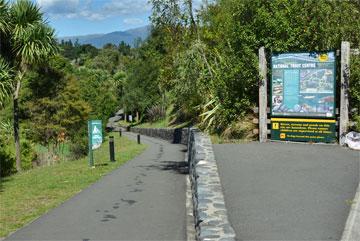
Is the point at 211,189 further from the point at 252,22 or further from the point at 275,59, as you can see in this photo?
the point at 252,22

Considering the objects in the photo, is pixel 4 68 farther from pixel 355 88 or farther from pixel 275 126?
pixel 355 88

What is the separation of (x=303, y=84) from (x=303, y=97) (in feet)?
1.22

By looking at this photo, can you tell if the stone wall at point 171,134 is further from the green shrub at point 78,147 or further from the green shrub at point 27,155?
the green shrub at point 27,155

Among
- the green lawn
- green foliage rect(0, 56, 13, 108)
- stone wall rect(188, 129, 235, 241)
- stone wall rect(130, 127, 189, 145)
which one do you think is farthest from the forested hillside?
stone wall rect(188, 129, 235, 241)

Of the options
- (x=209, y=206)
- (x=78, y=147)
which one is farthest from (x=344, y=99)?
(x=78, y=147)

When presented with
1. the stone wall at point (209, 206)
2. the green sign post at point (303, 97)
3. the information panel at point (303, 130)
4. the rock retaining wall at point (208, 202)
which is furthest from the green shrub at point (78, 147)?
the stone wall at point (209, 206)

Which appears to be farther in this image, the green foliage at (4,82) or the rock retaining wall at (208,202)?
the green foliage at (4,82)

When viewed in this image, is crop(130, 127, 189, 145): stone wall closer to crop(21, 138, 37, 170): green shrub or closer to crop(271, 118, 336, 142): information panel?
crop(21, 138, 37, 170): green shrub

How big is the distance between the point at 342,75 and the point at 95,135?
7.88m

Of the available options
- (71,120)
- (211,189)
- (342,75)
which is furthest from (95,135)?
(71,120)

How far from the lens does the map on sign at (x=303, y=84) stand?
537 inches

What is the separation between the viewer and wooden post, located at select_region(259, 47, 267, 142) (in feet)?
48.6

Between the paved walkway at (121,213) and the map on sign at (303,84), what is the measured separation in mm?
3871

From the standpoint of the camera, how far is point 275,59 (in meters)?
14.5
